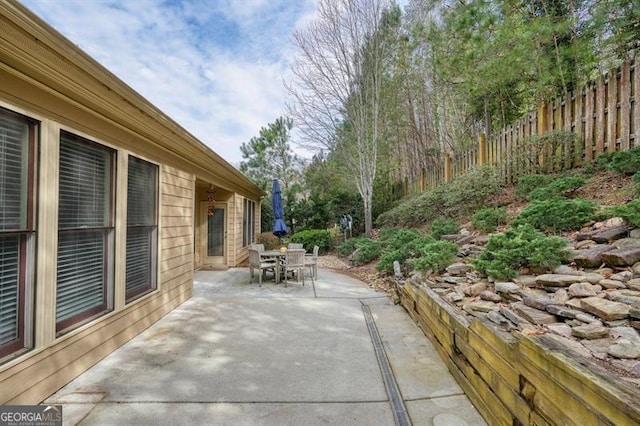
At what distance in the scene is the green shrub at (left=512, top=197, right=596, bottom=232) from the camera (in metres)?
3.64

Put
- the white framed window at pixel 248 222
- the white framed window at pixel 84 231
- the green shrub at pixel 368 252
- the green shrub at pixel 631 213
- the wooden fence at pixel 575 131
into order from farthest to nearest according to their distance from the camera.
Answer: the white framed window at pixel 248 222
the green shrub at pixel 368 252
the wooden fence at pixel 575 131
the green shrub at pixel 631 213
the white framed window at pixel 84 231

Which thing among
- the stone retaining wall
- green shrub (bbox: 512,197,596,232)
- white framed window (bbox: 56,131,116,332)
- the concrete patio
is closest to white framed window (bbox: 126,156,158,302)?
white framed window (bbox: 56,131,116,332)

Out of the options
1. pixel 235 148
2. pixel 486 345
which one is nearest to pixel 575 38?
pixel 486 345

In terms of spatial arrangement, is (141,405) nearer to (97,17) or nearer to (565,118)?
(97,17)

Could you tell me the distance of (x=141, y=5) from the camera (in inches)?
228

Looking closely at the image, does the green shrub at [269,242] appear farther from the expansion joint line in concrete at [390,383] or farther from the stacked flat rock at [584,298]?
the stacked flat rock at [584,298]

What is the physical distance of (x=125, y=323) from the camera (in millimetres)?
3275

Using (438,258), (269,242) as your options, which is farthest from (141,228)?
(269,242)

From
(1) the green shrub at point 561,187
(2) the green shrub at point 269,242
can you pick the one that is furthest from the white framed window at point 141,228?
(2) the green shrub at point 269,242

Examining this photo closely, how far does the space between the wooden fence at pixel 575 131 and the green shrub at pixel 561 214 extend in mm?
2194

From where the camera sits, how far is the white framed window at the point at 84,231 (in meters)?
2.49

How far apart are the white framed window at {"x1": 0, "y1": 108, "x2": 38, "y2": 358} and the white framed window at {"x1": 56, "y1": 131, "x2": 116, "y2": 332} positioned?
11.1 inches

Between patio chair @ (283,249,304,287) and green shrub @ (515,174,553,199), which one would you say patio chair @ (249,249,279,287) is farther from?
green shrub @ (515,174,553,199)

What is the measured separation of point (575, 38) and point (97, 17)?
9155 millimetres
